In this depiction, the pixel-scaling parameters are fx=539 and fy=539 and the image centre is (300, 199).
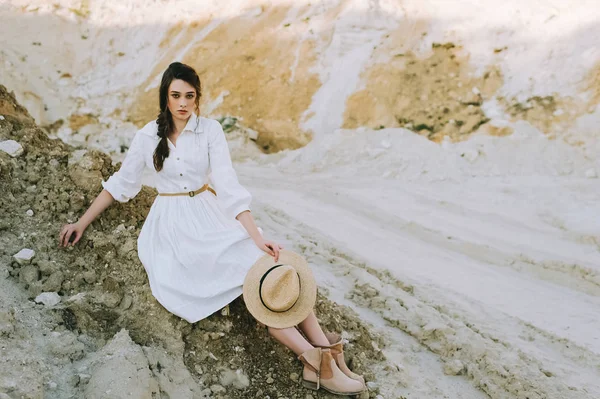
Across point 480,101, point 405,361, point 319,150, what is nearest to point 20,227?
point 405,361

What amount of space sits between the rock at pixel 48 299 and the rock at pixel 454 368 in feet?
6.49

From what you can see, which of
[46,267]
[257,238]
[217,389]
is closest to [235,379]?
[217,389]

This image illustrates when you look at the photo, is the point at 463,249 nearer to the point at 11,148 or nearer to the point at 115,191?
the point at 115,191

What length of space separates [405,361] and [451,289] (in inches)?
59.2

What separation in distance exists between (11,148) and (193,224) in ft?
4.39

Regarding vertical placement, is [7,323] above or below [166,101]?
below

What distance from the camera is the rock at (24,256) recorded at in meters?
2.54

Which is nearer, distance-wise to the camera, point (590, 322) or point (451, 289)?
point (590, 322)

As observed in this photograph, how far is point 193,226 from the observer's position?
8.17 ft

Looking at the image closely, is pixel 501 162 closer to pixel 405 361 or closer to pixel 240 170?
pixel 240 170

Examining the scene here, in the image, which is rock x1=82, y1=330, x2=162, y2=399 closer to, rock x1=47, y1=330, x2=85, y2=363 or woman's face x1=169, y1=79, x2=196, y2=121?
rock x1=47, y1=330, x2=85, y2=363

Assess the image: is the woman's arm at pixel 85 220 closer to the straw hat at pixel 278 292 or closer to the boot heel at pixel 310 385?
the straw hat at pixel 278 292

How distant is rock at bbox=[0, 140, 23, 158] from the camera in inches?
120

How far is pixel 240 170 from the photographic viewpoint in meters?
8.01
